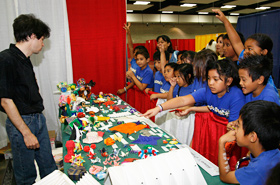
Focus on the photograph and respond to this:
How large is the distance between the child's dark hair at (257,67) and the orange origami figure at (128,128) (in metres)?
1.07

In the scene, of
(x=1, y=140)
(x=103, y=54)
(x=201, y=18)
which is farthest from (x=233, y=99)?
(x=201, y=18)

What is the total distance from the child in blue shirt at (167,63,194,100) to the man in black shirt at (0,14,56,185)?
1603 millimetres

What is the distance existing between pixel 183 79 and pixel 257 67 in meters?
1.03

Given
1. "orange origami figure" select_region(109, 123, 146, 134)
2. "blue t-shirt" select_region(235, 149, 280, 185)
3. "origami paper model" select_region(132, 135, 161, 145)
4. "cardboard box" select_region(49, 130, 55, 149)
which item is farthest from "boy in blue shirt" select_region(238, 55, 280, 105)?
"cardboard box" select_region(49, 130, 55, 149)

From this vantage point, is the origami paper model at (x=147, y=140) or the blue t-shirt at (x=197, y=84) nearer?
the origami paper model at (x=147, y=140)

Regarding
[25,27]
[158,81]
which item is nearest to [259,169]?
[25,27]

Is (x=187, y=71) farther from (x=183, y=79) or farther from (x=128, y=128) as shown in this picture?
(x=128, y=128)

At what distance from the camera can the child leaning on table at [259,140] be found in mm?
1067

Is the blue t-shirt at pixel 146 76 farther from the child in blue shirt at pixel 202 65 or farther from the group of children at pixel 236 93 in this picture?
the child in blue shirt at pixel 202 65

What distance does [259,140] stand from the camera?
3.67 feet

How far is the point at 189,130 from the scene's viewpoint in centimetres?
245

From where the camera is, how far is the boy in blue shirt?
5.41ft

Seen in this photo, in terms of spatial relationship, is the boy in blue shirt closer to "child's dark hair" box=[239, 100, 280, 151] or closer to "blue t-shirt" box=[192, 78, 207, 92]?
"child's dark hair" box=[239, 100, 280, 151]

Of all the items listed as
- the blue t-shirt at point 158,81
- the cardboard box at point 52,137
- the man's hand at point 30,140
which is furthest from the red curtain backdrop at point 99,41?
the man's hand at point 30,140
